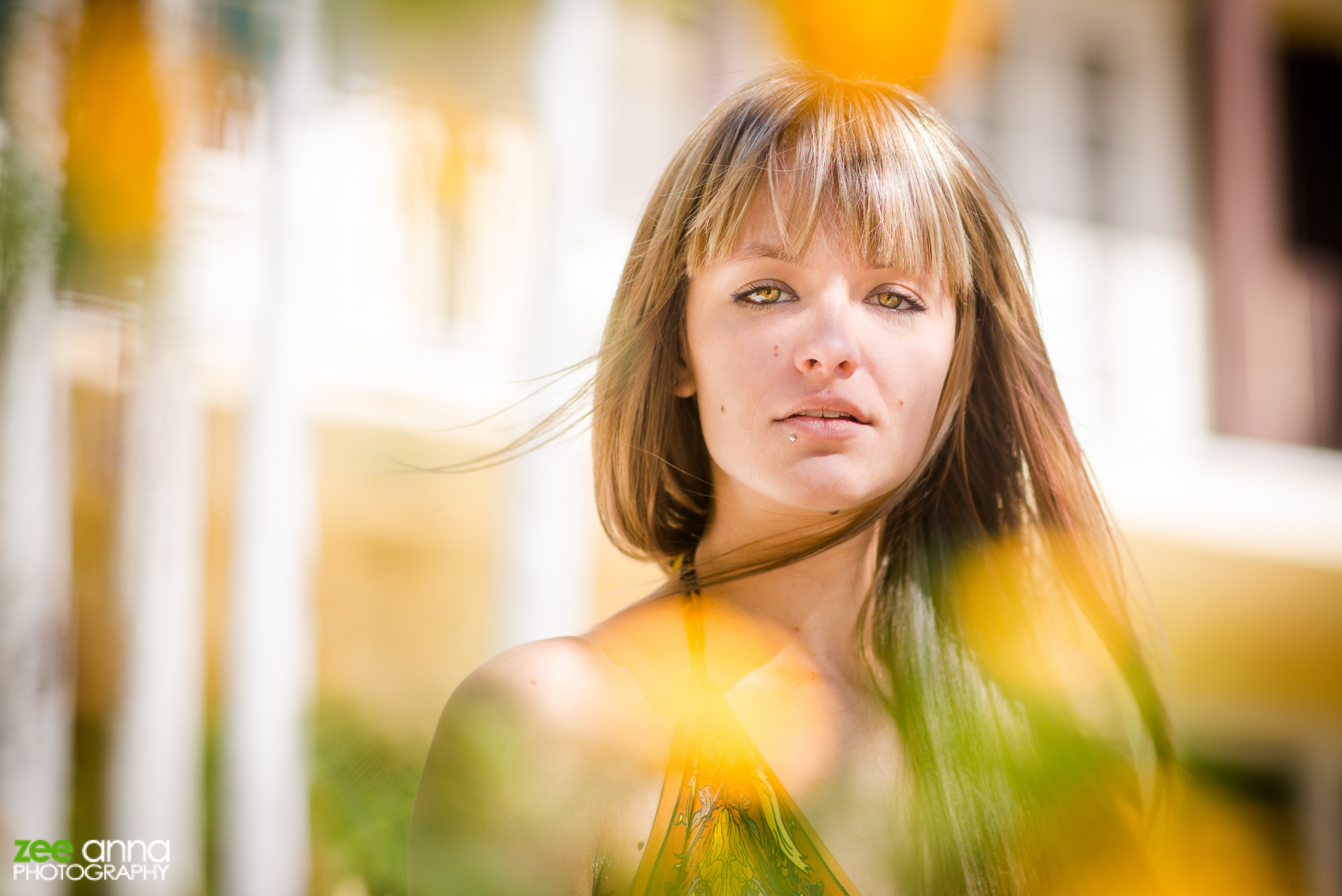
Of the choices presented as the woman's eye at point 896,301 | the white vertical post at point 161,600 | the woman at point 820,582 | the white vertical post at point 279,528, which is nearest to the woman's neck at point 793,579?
the woman at point 820,582

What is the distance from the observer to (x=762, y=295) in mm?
1041

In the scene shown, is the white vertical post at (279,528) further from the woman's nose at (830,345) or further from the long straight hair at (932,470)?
the woman's nose at (830,345)

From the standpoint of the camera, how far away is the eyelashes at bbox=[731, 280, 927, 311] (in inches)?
40.7

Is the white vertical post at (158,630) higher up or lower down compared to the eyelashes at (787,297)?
lower down

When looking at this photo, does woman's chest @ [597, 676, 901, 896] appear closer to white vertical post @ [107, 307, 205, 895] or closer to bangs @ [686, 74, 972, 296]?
bangs @ [686, 74, 972, 296]

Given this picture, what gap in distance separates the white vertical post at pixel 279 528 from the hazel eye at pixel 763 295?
187cm

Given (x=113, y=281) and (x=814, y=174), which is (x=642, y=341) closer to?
(x=814, y=174)

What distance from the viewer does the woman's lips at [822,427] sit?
3.26 ft

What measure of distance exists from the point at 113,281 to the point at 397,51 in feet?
3.82

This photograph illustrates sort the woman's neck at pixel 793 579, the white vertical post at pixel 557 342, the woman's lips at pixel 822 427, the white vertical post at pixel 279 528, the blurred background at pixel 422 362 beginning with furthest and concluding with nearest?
the white vertical post at pixel 557 342 < the white vertical post at pixel 279 528 < the blurred background at pixel 422 362 < the woman's neck at pixel 793 579 < the woman's lips at pixel 822 427

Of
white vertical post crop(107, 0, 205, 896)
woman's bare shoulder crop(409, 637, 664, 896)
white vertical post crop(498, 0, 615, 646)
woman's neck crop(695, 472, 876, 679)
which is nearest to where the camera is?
woman's bare shoulder crop(409, 637, 664, 896)

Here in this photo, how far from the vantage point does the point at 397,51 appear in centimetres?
274

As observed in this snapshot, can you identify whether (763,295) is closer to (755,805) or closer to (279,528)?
(755,805)

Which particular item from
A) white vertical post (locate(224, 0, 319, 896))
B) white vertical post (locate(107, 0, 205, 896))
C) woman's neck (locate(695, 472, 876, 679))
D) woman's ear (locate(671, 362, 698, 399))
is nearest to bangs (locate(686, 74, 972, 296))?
woman's ear (locate(671, 362, 698, 399))
